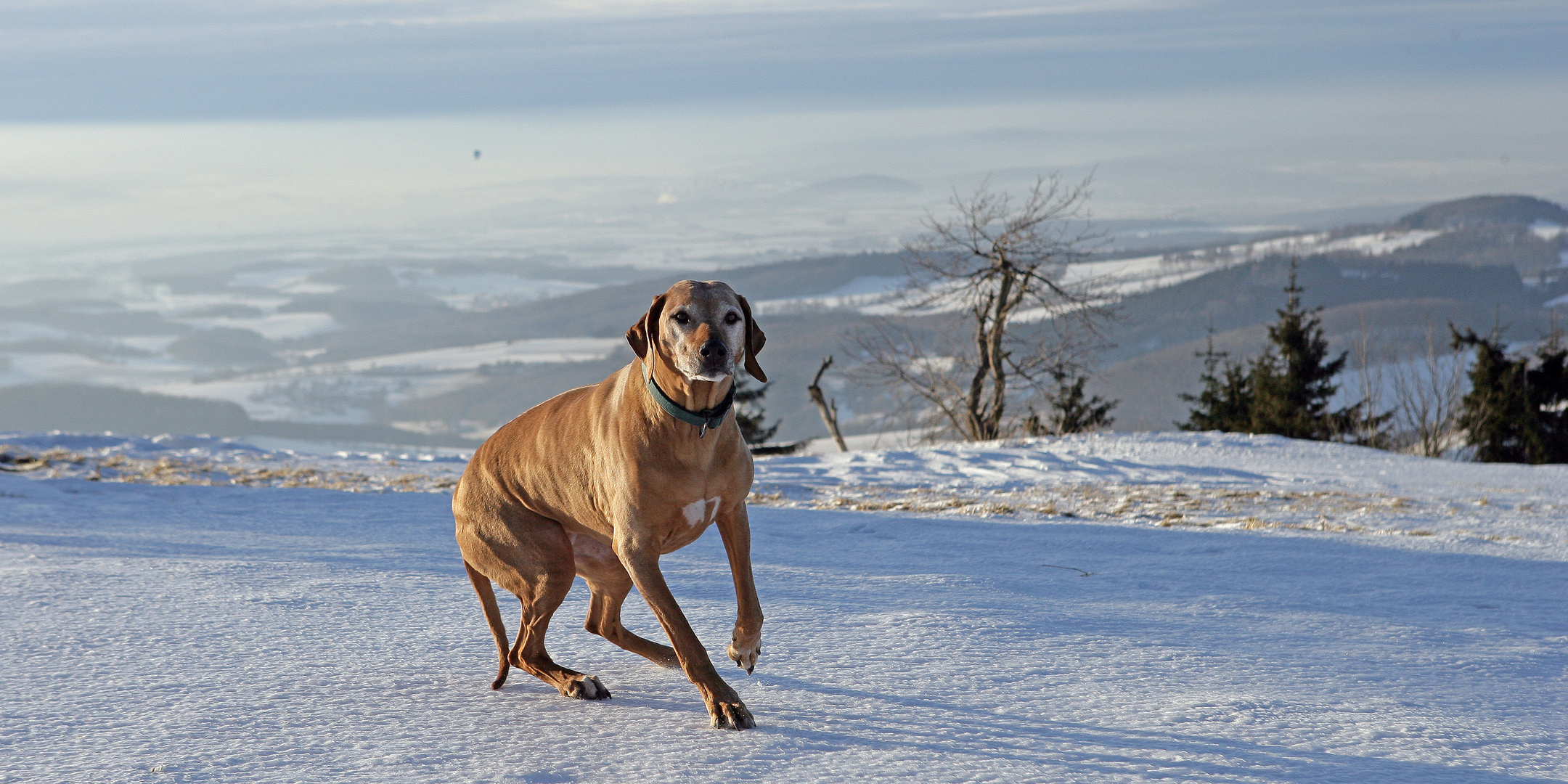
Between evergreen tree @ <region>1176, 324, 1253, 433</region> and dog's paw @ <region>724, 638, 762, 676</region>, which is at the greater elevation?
dog's paw @ <region>724, 638, 762, 676</region>

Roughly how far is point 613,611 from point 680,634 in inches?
26.1

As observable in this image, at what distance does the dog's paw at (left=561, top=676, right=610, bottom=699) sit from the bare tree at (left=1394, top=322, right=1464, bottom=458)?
27.4m

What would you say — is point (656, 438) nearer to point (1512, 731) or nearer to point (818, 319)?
point (1512, 731)

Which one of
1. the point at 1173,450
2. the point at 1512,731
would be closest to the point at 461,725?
the point at 1512,731

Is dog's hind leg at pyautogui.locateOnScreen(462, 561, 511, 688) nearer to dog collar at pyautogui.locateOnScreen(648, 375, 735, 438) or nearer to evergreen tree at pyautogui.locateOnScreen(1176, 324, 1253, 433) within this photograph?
dog collar at pyautogui.locateOnScreen(648, 375, 735, 438)

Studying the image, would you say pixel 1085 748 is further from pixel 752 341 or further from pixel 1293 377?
pixel 1293 377

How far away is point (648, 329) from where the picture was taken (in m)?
2.84

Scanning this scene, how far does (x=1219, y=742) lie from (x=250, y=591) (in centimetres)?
376

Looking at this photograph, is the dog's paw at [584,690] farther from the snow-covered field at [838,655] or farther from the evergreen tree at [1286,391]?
the evergreen tree at [1286,391]

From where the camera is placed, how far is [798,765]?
8.93ft

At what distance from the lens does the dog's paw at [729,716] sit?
2949mm

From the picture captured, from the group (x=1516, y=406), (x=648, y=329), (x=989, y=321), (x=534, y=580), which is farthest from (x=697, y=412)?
(x=1516, y=406)

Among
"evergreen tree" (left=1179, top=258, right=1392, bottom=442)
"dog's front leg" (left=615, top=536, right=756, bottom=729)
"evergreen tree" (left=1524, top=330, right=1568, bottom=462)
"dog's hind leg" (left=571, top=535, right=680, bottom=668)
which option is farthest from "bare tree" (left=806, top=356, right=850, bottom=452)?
"evergreen tree" (left=1524, top=330, right=1568, bottom=462)

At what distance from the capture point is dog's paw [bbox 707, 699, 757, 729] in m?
2.95
